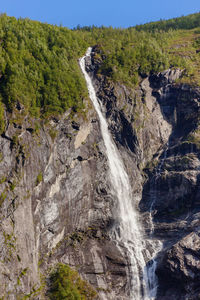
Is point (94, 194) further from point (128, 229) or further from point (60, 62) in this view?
point (60, 62)

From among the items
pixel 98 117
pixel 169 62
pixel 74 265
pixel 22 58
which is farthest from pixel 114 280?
pixel 169 62

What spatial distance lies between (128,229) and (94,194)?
7.42m

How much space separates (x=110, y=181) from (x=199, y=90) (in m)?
27.9

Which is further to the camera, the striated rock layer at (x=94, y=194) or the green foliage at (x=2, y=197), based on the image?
the striated rock layer at (x=94, y=194)

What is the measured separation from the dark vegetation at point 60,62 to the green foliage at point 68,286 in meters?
19.3

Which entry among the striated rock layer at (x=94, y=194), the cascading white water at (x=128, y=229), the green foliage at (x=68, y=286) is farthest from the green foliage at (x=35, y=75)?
the green foliage at (x=68, y=286)

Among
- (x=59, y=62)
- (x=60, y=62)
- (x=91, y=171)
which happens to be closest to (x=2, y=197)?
(x=91, y=171)

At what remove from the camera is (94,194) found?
51.2m

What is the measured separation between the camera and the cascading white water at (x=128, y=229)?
43.6m

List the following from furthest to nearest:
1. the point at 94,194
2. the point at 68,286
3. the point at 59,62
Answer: the point at 59,62
the point at 94,194
the point at 68,286

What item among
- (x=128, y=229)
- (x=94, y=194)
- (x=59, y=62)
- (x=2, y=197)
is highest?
(x=59, y=62)

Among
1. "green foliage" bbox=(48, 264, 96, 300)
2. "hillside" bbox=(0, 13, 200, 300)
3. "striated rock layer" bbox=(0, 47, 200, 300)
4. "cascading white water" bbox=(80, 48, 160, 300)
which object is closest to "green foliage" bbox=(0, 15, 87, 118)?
"hillside" bbox=(0, 13, 200, 300)

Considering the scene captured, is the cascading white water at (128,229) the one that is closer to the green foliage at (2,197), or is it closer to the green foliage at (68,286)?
the green foliage at (68,286)

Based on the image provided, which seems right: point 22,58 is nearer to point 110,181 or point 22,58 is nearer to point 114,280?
point 110,181
